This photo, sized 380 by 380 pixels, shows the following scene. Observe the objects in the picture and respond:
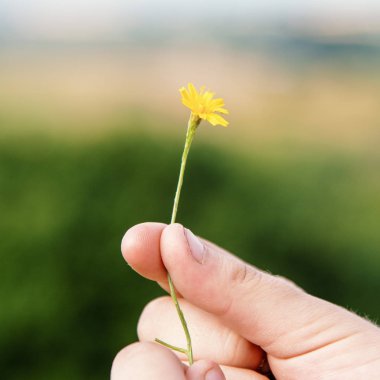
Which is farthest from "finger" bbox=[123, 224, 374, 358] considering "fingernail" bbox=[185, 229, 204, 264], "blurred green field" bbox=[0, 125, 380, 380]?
"blurred green field" bbox=[0, 125, 380, 380]

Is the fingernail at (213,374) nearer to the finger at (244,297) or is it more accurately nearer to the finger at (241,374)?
the finger at (244,297)

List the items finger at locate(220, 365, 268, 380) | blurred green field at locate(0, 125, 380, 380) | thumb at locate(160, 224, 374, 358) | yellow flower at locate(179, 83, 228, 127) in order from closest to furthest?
yellow flower at locate(179, 83, 228, 127), thumb at locate(160, 224, 374, 358), finger at locate(220, 365, 268, 380), blurred green field at locate(0, 125, 380, 380)

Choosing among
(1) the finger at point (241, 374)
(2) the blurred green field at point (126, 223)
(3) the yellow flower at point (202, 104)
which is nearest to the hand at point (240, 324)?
(1) the finger at point (241, 374)

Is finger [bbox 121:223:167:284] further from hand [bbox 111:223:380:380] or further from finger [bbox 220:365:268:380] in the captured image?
finger [bbox 220:365:268:380]

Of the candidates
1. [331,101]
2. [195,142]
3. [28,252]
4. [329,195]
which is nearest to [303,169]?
[329,195]

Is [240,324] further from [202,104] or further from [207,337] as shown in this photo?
[202,104]

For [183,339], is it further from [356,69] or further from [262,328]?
[356,69]

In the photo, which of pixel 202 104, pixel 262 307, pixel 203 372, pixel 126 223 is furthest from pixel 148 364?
pixel 126 223
